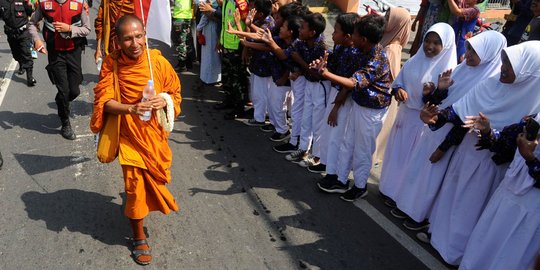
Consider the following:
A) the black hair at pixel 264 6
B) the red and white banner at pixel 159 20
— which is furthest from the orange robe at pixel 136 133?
the black hair at pixel 264 6

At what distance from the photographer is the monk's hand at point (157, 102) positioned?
2.95 meters

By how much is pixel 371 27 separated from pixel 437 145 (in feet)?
3.83

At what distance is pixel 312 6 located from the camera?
12.6 meters

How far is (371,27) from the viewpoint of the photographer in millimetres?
3641

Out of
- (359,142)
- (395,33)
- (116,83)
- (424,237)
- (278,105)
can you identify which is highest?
(395,33)

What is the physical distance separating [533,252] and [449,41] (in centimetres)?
174

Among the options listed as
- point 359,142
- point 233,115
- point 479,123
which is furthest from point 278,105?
point 479,123

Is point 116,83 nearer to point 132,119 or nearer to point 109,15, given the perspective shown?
point 132,119

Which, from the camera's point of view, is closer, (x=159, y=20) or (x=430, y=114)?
(x=430, y=114)

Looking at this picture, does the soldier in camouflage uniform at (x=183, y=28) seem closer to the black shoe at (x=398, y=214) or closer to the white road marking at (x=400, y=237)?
the white road marking at (x=400, y=237)

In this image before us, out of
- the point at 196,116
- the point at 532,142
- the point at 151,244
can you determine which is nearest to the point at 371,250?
the point at 532,142

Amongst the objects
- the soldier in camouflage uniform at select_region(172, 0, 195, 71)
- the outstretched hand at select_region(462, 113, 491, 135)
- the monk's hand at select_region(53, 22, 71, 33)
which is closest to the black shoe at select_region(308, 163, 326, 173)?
the outstretched hand at select_region(462, 113, 491, 135)

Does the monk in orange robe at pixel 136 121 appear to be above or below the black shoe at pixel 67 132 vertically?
above

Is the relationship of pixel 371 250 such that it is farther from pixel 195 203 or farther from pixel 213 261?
pixel 195 203
